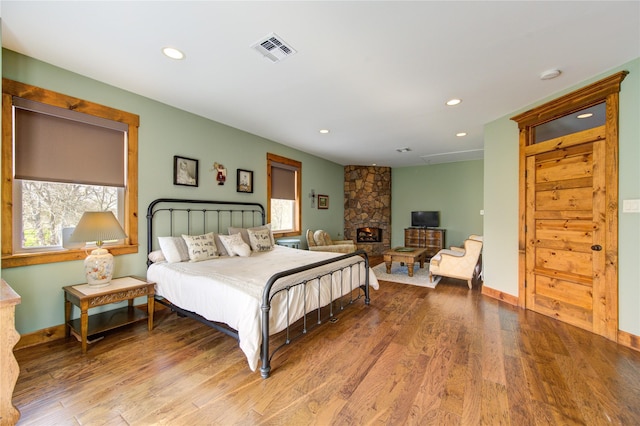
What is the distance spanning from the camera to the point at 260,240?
410cm

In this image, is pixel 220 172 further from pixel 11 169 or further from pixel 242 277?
pixel 242 277

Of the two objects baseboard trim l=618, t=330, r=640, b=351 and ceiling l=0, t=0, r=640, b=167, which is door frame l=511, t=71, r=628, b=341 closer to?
baseboard trim l=618, t=330, r=640, b=351

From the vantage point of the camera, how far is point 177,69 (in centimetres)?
262

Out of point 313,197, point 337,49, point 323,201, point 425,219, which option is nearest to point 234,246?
point 337,49

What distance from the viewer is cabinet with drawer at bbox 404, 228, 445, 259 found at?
704 centimetres

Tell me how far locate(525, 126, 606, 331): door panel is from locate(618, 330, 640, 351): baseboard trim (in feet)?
0.71

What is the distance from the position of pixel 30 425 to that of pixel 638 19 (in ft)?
16.2

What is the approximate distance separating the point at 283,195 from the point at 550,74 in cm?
438

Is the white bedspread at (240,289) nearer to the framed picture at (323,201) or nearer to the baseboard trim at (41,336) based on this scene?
the baseboard trim at (41,336)

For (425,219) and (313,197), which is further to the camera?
(425,219)

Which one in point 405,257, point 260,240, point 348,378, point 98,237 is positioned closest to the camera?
point 348,378

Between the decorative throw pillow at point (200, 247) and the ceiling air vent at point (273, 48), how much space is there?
7.58 ft

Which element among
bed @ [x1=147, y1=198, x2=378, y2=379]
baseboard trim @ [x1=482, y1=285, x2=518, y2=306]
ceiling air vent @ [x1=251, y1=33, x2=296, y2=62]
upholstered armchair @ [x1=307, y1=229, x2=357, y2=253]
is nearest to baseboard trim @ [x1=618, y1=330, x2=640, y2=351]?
baseboard trim @ [x1=482, y1=285, x2=518, y2=306]

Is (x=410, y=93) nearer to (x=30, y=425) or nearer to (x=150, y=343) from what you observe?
(x=150, y=343)
